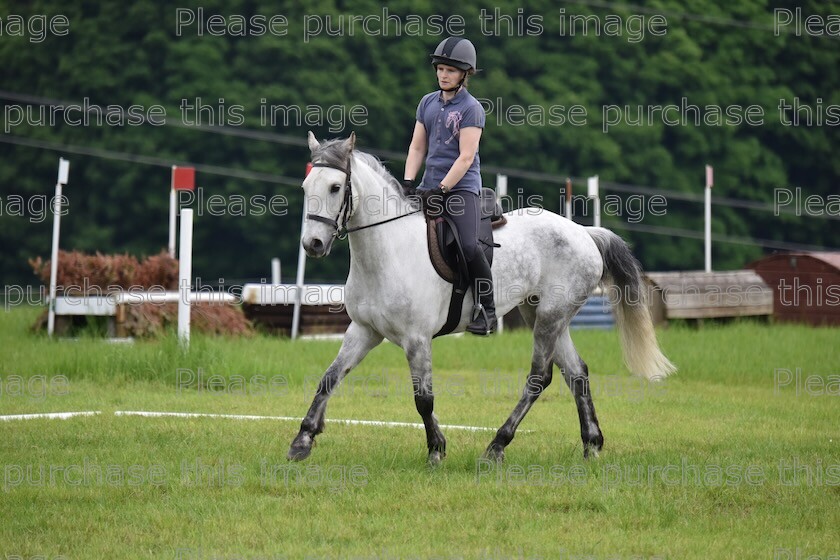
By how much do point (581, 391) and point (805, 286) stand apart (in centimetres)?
1376

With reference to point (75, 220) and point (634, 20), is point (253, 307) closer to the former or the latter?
point (75, 220)

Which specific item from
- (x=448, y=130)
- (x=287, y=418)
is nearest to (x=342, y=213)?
(x=448, y=130)

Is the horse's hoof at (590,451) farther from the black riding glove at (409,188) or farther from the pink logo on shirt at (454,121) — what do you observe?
the pink logo on shirt at (454,121)

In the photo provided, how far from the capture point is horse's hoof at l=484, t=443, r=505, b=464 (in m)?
8.74

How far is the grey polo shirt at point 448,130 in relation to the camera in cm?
858

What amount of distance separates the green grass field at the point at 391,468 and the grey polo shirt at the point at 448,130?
6.71 ft

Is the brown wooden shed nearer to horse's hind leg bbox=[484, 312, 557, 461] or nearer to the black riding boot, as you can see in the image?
horse's hind leg bbox=[484, 312, 557, 461]

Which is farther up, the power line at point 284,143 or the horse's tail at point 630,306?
the power line at point 284,143

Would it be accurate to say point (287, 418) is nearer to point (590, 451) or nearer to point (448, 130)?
point (590, 451)

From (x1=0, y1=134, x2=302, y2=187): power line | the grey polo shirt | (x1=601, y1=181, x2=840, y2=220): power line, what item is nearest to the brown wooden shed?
(x1=601, y1=181, x2=840, y2=220): power line

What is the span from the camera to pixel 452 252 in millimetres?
8641

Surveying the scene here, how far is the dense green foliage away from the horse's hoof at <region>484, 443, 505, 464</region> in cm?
2415

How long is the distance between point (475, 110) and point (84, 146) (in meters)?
27.8

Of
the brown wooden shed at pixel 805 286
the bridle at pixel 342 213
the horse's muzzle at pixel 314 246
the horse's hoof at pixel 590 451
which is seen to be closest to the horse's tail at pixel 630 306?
the horse's hoof at pixel 590 451
